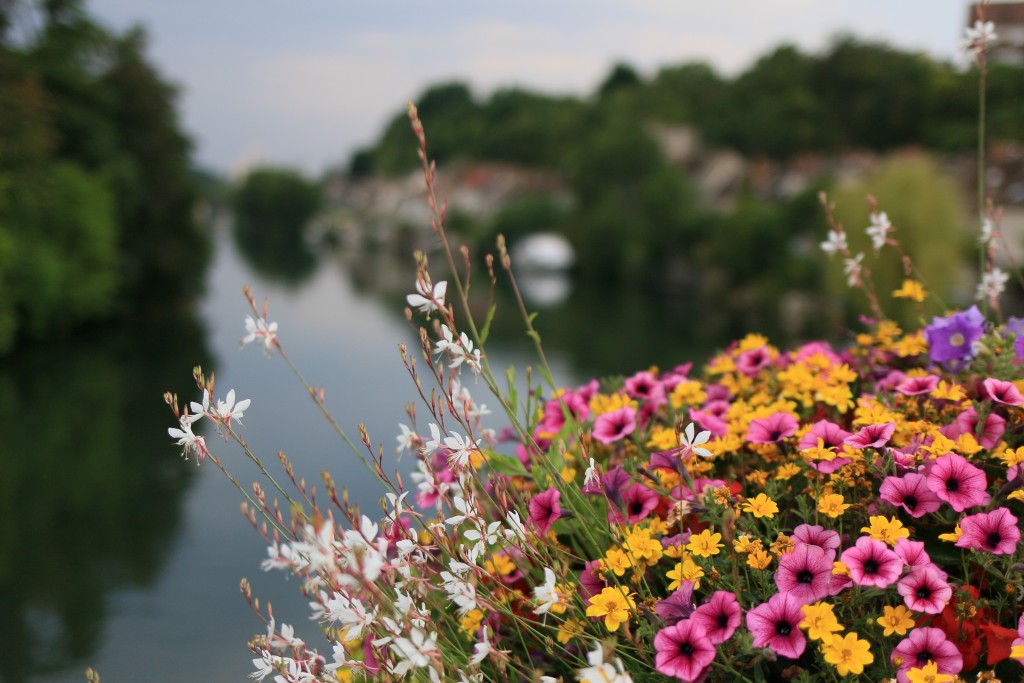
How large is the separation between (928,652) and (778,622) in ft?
0.99

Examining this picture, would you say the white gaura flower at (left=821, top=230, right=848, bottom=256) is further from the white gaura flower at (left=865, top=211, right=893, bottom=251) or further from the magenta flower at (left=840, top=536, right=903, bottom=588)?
the magenta flower at (left=840, top=536, right=903, bottom=588)

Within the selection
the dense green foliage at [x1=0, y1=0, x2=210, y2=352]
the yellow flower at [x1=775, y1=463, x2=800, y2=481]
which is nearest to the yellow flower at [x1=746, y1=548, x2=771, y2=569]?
the yellow flower at [x1=775, y1=463, x2=800, y2=481]

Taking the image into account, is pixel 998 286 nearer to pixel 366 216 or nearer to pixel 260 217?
pixel 366 216

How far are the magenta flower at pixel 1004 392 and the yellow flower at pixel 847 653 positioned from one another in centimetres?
83

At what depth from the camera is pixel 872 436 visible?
193cm

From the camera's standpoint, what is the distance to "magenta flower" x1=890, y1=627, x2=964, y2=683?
65.6 inches

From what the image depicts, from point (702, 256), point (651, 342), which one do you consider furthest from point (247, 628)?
point (702, 256)

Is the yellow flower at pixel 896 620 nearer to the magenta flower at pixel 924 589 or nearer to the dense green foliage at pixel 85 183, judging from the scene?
the magenta flower at pixel 924 589

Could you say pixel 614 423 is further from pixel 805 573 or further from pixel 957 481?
pixel 957 481

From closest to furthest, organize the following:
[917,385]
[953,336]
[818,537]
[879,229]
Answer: [818,537] < [917,385] < [953,336] < [879,229]

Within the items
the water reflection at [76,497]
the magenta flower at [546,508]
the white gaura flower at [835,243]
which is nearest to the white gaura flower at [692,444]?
the magenta flower at [546,508]

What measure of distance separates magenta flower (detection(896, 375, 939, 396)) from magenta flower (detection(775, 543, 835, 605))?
0.81 m

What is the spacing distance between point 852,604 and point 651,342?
28044 mm

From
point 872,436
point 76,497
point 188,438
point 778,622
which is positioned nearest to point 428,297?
point 188,438
